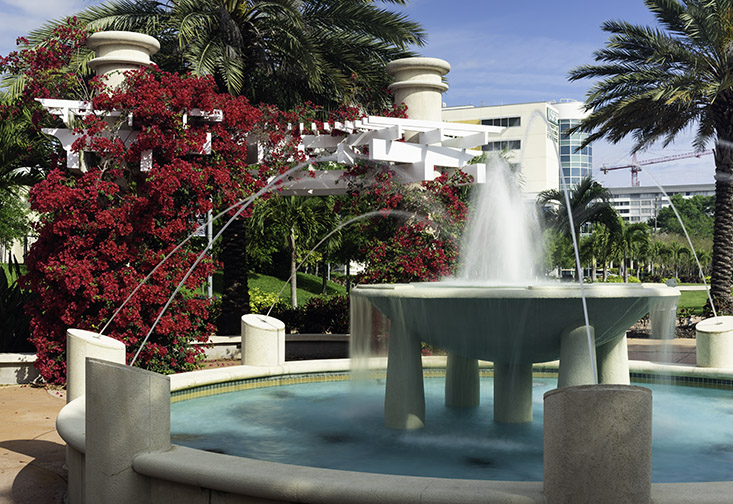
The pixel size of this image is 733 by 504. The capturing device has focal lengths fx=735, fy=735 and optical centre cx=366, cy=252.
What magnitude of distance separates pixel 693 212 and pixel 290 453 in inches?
4670

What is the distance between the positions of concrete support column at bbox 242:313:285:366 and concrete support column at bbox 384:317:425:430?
3.11 m

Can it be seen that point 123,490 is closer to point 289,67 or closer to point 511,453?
point 511,453

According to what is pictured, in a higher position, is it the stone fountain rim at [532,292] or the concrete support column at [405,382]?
the stone fountain rim at [532,292]

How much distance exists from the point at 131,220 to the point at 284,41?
637cm

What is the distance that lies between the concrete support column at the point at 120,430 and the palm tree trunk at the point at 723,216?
1835 cm

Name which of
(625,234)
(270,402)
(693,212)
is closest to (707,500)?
(270,402)

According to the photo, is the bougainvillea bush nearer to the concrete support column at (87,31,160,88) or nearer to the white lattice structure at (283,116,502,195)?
the concrete support column at (87,31,160,88)

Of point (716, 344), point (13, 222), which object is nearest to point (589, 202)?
point (716, 344)

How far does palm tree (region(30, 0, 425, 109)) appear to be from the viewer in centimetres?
1440

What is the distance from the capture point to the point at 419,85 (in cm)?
1447

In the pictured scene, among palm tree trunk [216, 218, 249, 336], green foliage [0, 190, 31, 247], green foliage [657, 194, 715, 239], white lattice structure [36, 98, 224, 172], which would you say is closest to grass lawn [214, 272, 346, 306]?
green foliage [0, 190, 31, 247]

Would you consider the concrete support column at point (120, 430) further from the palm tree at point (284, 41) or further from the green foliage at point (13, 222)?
the green foliage at point (13, 222)

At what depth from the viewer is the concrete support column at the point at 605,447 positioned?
3.57 metres

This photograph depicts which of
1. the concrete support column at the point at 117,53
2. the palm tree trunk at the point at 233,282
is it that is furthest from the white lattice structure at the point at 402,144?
the concrete support column at the point at 117,53
